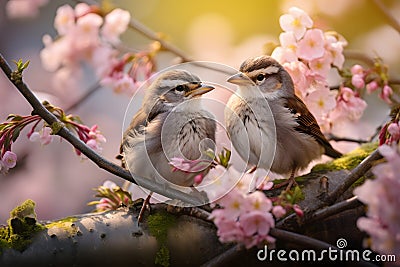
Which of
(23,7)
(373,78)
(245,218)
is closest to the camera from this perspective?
(245,218)

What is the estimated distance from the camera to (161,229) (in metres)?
1.78

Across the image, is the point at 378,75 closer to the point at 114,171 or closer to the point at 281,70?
the point at 281,70

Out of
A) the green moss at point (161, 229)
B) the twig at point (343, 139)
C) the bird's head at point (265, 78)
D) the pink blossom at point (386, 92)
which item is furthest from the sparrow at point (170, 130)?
the twig at point (343, 139)

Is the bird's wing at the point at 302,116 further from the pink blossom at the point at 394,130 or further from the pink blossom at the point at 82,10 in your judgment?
the pink blossom at the point at 82,10

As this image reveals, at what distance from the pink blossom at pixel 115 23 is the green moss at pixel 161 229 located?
121 centimetres

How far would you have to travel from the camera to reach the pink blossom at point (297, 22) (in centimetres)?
217

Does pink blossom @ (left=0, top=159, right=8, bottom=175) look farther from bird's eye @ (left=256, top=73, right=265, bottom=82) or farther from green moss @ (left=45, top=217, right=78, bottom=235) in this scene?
bird's eye @ (left=256, top=73, right=265, bottom=82)

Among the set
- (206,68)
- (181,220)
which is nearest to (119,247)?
(181,220)

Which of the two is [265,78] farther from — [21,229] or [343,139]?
[21,229]

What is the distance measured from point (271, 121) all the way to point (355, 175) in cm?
64

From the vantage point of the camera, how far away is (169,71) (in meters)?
2.04

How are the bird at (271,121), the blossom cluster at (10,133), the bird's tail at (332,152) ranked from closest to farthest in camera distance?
the blossom cluster at (10,133) → the bird at (271,121) → the bird's tail at (332,152)

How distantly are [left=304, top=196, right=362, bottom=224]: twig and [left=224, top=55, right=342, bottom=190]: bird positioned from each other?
0.42 m

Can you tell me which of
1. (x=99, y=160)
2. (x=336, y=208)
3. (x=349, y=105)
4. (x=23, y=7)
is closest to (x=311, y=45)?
(x=349, y=105)
